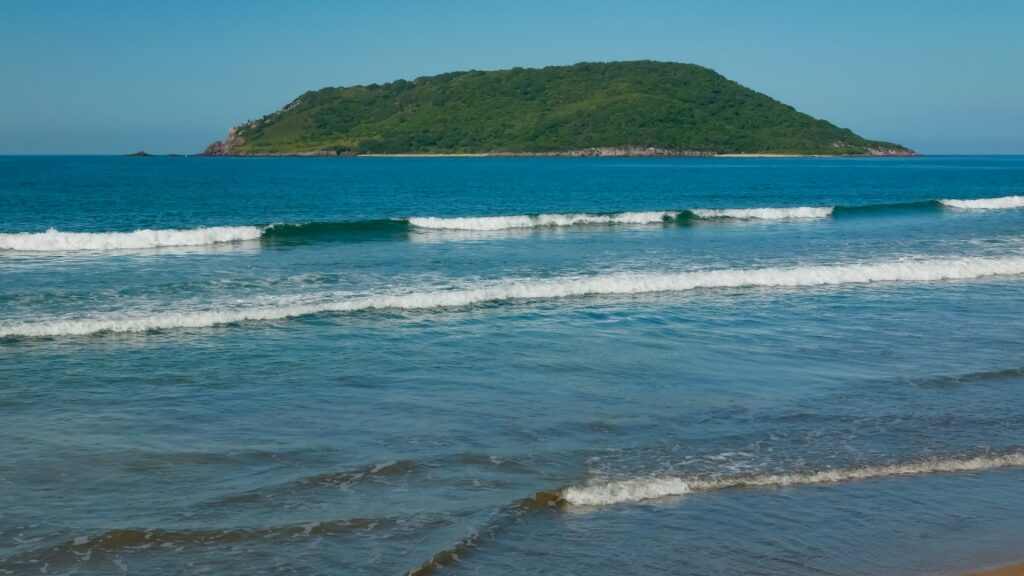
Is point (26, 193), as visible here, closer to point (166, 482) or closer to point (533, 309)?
point (533, 309)

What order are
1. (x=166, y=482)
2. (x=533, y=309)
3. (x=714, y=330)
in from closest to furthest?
(x=166, y=482) < (x=714, y=330) < (x=533, y=309)

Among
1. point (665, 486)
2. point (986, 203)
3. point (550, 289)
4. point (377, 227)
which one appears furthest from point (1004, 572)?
point (986, 203)

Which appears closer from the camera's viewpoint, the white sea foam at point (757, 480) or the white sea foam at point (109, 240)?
the white sea foam at point (757, 480)

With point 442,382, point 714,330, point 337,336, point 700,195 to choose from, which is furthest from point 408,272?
point 700,195

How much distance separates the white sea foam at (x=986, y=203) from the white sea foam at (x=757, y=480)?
154 feet

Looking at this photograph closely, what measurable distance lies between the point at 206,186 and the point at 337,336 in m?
62.3

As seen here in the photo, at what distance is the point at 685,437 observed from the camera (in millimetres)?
10633

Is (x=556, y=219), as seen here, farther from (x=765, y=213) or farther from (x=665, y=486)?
(x=665, y=486)

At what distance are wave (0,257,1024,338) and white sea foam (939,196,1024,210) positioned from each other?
27346 millimetres

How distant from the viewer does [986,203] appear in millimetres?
54469

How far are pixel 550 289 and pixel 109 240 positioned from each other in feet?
54.5

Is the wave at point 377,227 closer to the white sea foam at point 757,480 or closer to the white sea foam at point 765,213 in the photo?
the white sea foam at point 765,213

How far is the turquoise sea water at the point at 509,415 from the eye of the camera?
781 centimetres

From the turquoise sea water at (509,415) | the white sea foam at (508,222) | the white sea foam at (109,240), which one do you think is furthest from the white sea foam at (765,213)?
the white sea foam at (109,240)
